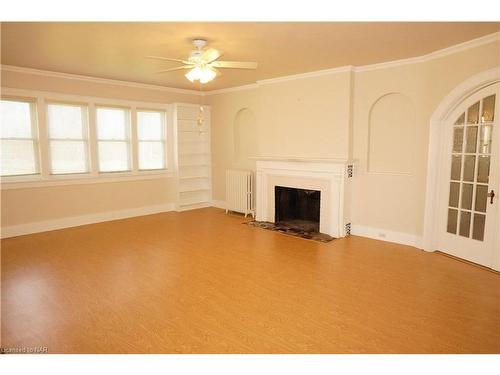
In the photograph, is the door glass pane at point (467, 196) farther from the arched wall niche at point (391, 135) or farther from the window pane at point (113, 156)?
the window pane at point (113, 156)

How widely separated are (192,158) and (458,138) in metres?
5.33

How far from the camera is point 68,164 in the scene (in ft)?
20.0

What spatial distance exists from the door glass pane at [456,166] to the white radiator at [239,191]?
3660 mm

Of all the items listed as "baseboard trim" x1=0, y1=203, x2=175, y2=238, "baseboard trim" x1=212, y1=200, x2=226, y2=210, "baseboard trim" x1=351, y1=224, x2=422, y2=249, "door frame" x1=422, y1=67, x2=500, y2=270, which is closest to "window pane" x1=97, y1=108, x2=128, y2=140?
"baseboard trim" x1=0, y1=203, x2=175, y2=238

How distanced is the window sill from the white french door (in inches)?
212

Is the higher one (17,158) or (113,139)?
(113,139)

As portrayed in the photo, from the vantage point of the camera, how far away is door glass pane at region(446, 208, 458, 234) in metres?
4.44

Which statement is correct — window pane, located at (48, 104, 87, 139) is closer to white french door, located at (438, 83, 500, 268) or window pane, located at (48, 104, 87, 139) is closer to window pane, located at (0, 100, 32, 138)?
window pane, located at (0, 100, 32, 138)

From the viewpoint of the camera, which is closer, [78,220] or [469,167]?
[469,167]

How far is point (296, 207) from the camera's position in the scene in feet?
21.5

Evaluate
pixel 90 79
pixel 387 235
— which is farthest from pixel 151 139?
pixel 387 235

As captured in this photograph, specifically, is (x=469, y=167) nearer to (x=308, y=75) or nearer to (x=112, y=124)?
(x=308, y=75)

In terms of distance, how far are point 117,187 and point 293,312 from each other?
4885mm

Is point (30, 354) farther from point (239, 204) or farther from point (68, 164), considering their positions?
point (239, 204)
